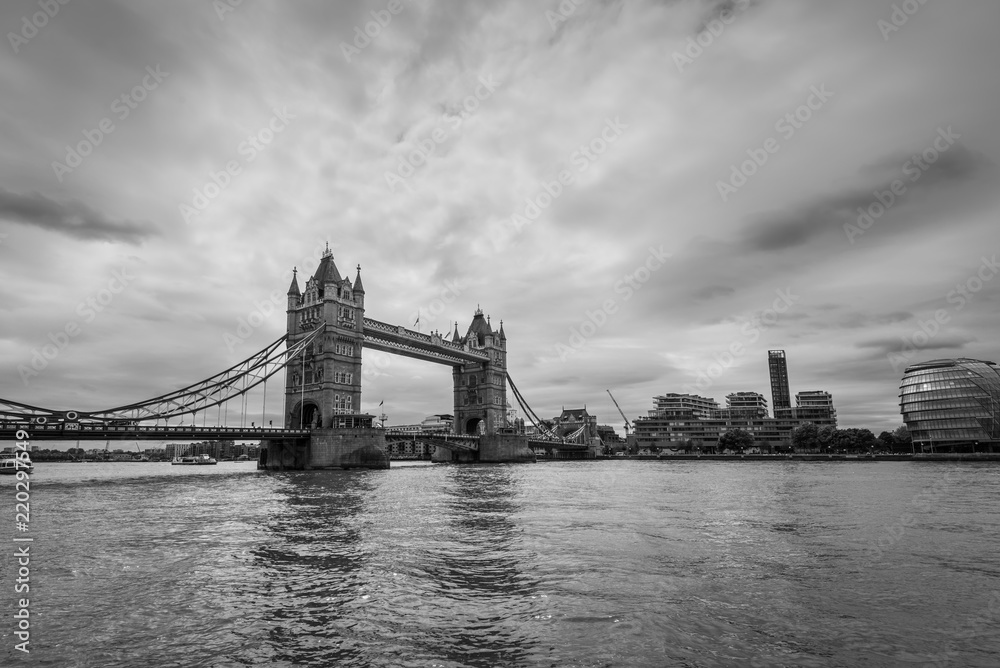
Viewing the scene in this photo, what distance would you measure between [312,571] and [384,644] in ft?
18.6

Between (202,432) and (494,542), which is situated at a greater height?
(202,432)

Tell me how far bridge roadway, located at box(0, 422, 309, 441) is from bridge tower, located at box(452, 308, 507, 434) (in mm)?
53026

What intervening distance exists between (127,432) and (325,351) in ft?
85.4

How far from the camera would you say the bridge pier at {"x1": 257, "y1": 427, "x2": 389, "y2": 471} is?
66.7 metres

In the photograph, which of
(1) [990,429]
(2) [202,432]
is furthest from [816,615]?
(1) [990,429]

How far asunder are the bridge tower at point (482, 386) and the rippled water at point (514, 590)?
91.8 meters

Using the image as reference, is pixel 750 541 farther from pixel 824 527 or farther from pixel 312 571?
pixel 312 571

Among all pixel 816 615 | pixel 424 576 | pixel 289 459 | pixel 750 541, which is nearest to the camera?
pixel 816 615

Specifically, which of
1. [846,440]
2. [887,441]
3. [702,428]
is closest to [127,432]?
[846,440]

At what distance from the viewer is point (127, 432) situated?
175 feet

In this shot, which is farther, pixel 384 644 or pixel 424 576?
pixel 424 576

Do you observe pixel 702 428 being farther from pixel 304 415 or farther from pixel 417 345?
pixel 304 415

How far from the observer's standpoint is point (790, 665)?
304 inches

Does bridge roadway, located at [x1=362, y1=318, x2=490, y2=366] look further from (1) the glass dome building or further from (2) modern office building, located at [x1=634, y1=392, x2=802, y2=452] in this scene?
(1) the glass dome building
